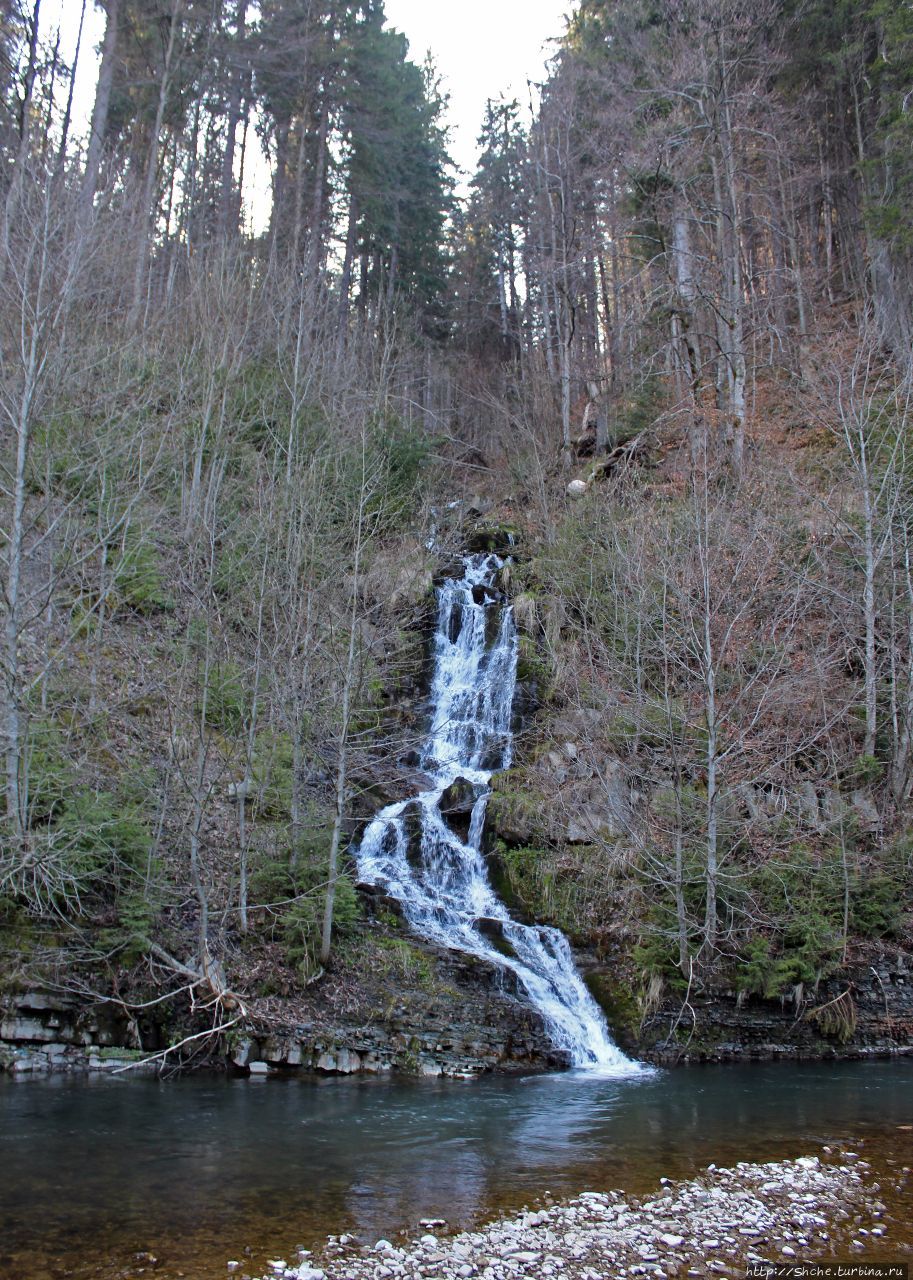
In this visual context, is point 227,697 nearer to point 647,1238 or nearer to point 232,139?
point 647,1238

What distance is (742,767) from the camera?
46.8 feet

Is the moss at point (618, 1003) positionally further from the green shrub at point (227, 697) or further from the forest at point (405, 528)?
the green shrub at point (227, 697)

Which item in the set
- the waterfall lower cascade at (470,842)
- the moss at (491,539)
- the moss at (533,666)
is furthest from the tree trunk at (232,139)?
the moss at (533,666)

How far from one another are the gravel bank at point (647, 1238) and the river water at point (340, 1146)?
345 millimetres

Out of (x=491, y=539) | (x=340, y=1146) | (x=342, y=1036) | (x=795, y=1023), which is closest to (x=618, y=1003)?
(x=795, y=1023)

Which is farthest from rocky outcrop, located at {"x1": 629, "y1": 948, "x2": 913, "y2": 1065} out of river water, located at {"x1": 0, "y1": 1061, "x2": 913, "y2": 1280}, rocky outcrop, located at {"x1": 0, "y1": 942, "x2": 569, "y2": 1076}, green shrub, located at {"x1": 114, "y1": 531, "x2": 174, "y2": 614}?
green shrub, located at {"x1": 114, "y1": 531, "x2": 174, "y2": 614}

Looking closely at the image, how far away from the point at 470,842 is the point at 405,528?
31.0 ft

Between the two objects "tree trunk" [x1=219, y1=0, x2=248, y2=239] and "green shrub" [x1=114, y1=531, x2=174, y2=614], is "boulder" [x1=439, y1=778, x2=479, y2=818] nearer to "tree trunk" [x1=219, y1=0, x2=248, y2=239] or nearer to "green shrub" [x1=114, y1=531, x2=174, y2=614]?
"green shrub" [x1=114, y1=531, x2=174, y2=614]

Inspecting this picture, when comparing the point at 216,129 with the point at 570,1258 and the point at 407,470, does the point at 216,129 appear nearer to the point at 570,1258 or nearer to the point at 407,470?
the point at 407,470

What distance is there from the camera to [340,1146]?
793 centimetres

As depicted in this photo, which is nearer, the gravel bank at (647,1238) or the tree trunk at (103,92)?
the gravel bank at (647,1238)

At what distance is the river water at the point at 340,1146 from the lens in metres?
6.05

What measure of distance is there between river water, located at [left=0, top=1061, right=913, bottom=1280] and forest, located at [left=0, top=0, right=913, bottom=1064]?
1548 mm

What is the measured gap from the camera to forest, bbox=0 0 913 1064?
1177 centimetres
